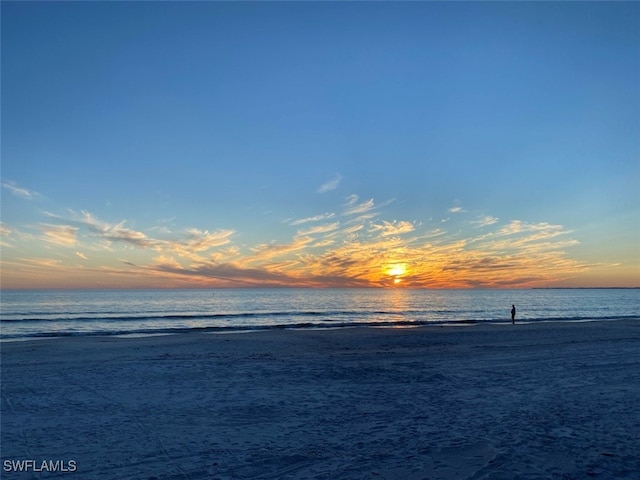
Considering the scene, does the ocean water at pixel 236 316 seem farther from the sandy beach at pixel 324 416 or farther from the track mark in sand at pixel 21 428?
the track mark in sand at pixel 21 428

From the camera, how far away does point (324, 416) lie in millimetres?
10602

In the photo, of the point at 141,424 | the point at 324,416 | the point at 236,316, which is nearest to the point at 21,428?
the point at 141,424

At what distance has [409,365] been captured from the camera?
17.9 metres

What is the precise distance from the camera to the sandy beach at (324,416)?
757 centimetres

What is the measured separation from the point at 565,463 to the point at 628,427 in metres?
3.14

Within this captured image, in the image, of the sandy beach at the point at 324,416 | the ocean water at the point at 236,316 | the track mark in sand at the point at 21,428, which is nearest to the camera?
the sandy beach at the point at 324,416

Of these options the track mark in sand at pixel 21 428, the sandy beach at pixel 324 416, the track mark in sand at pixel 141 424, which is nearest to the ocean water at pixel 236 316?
the sandy beach at pixel 324 416

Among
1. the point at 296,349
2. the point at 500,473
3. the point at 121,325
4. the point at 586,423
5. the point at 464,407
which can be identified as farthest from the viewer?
the point at 121,325

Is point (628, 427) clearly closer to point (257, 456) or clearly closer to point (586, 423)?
point (586, 423)

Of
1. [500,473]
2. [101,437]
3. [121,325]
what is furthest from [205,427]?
[121,325]

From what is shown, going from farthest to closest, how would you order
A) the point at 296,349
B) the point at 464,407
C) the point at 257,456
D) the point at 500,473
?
1. the point at 296,349
2. the point at 464,407
3. the point at 257,456
4. the point at 500,473

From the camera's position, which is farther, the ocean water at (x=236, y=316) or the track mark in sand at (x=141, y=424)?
the ocean water at (x=236, y=316)

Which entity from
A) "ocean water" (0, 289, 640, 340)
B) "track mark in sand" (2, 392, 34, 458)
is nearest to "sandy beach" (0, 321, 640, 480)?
"track mark in sand" (2, 392, 34, 458)

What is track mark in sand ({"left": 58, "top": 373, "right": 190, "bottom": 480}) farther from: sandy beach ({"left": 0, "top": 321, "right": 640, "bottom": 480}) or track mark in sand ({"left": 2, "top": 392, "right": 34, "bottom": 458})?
track mark in sand ({"left": 2, "top": 392, "right": 34, "bottom": 458})
